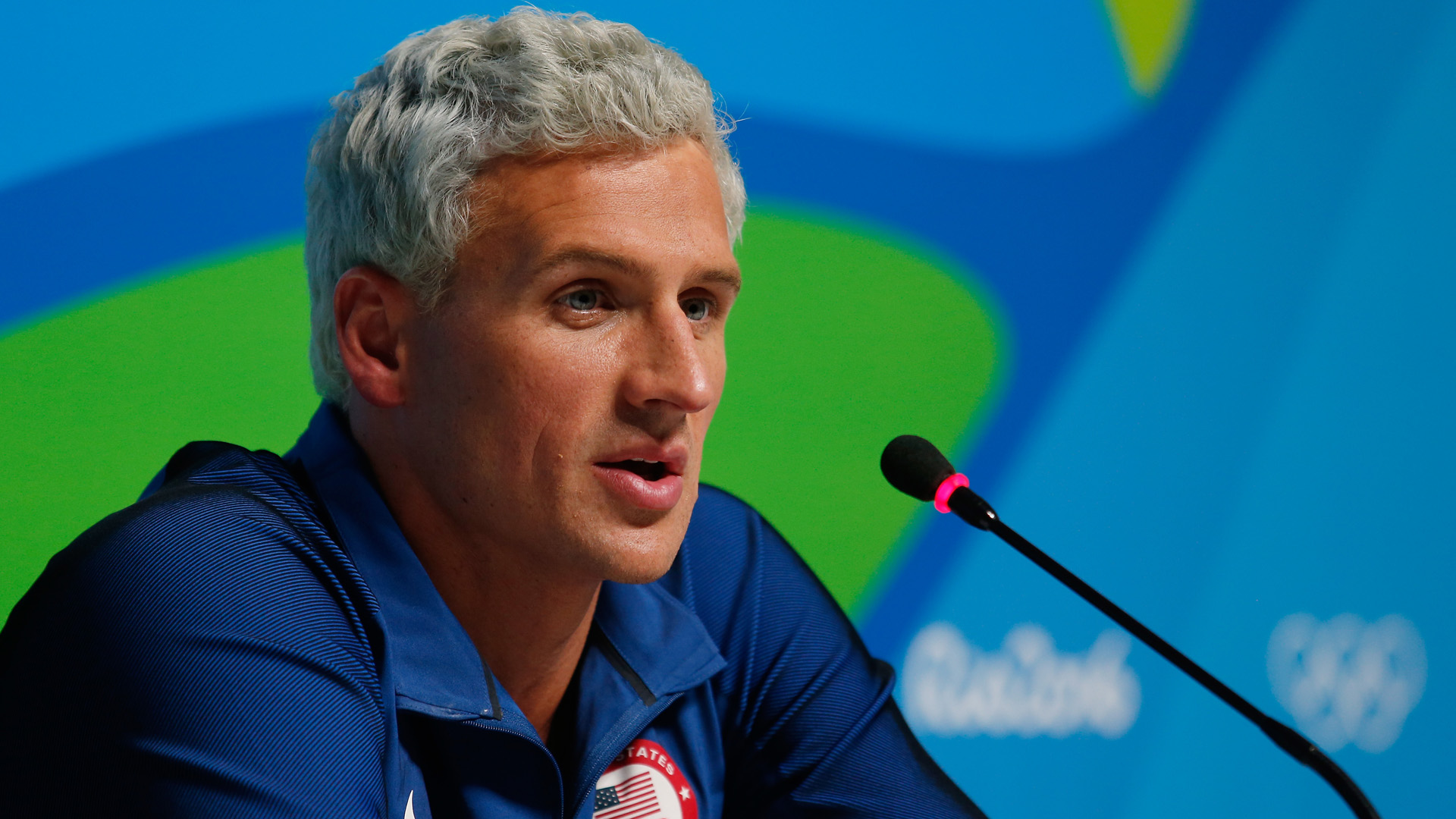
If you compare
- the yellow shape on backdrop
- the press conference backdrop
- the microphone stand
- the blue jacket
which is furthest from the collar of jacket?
the yellow shape on backdrop

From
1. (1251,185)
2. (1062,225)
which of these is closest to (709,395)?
(1062,225)

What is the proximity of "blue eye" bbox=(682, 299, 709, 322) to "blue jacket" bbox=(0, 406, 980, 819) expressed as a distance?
10.5 inches

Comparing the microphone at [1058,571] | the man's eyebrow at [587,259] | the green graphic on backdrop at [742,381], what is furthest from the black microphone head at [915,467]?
the green graphic on backdrop at [742,381]

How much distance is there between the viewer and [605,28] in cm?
103

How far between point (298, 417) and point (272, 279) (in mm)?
160

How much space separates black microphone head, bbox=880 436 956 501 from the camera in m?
1.03

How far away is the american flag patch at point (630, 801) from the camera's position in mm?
1061

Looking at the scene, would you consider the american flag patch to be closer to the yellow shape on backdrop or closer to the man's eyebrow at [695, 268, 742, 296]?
the man's eyebrow at [695, 268, 742, 296]

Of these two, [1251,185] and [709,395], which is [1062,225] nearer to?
[1251,185]

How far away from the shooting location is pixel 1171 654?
973 mm

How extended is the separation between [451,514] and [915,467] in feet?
1.24

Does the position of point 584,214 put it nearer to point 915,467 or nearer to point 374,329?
point 374,329

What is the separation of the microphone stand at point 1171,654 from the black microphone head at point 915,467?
22mm

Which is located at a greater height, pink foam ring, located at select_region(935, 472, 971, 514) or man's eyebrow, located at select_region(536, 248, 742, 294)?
man's eyebrow, located at select_region(536, 248, 742, 294)
